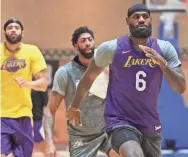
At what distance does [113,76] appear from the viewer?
13.4 ft

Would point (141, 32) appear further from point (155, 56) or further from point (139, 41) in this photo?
point (155, 56)

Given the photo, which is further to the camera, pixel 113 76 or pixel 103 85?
pixel 103 85

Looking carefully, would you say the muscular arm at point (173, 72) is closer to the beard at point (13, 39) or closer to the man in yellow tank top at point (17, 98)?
the man in yellow tank top at point (17, 98)

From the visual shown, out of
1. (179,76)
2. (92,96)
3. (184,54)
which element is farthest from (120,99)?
(184,54)

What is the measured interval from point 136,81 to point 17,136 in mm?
2388

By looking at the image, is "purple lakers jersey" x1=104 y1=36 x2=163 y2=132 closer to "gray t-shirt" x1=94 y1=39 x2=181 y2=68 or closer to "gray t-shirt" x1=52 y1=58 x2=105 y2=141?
"gray t-shirt" x1=94 y1=39 x2=181 y2=68

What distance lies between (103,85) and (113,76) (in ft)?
3.41

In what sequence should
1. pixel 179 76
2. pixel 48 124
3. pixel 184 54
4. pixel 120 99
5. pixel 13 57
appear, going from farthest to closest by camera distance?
pixel 184 54 < pixel 13 57 < pixel 48 124 < pixel 120 99 < pixel 179 76

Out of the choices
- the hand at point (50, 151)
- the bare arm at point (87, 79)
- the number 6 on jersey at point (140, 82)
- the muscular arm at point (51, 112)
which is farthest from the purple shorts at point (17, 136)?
the number 6 on jersey at point (140, 82)

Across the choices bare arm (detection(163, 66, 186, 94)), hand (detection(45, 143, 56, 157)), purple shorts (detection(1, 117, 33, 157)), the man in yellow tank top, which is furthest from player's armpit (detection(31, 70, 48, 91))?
bare arm (detection(163, 66, 186, 94))

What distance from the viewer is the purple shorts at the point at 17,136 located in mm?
5875

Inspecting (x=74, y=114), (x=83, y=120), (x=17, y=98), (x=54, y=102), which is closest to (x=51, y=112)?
(x=54, y=102)

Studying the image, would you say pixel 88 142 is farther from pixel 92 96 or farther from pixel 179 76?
pixel 179 76

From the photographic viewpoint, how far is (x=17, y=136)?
5957 mm
